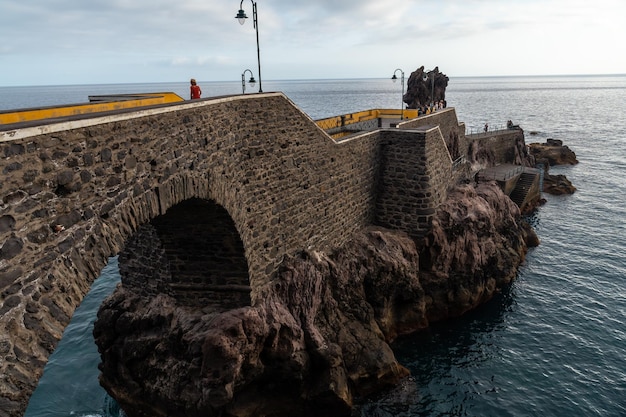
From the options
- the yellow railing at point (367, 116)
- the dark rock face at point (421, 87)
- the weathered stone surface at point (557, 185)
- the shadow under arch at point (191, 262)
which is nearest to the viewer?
the shadow under arch at point (191, 262)

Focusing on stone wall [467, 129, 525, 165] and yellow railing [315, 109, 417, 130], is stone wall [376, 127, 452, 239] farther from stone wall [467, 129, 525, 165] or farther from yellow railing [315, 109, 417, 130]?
stone wall [467, 129, 525, 165]

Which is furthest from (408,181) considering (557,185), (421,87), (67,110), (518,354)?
(557,185)

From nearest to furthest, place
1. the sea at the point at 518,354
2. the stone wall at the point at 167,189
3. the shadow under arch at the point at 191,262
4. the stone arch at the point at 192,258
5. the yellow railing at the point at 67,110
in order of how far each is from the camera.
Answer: the stone wall at the point at 167,189 < the yellow railing at the point at 67,110 < the stone arch at the point at 192,258 < the shadow under arch at the point at 191,262 < the sea at the point at 518,354

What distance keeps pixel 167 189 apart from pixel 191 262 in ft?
17.4

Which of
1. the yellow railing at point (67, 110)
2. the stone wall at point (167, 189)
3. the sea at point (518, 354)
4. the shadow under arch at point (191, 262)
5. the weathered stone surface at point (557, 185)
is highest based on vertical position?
the yellow railing at point (67, 110)

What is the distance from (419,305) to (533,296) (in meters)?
8.40

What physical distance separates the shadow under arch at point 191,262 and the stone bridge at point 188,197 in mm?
50

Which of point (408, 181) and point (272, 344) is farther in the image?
point (408, 181)

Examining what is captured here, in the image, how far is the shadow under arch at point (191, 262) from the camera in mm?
14703

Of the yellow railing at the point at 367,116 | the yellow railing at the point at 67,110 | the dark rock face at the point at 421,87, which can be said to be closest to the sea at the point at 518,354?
the yellow railing at the point at 67,110

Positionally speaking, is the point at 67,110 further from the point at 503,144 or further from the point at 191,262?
the point at 503,144

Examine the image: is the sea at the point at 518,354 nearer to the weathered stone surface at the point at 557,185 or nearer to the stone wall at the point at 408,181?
the stone wall at the point at 408,181

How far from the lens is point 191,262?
15844mm

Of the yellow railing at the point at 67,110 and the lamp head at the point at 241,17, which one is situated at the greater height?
the lamp head at the point at 241,17
